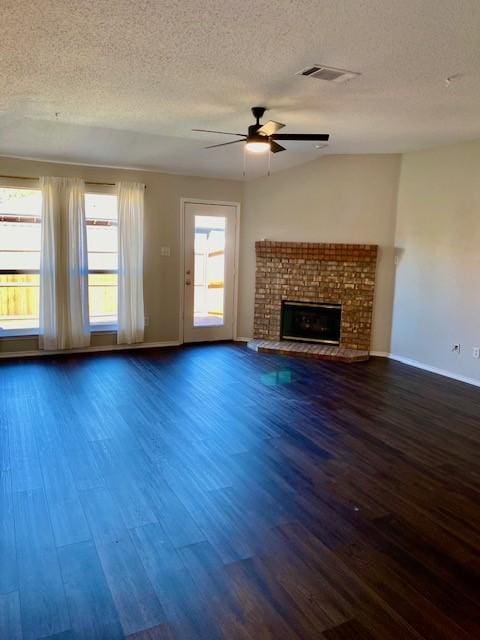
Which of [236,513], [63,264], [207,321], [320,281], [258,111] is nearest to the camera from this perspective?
[236,513]

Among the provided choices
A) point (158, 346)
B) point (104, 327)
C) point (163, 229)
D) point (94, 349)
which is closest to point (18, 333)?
point (94, 349)

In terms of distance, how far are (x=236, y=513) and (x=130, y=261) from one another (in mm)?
4209

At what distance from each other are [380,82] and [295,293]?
11.6 ft

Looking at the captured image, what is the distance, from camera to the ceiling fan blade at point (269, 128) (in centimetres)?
361

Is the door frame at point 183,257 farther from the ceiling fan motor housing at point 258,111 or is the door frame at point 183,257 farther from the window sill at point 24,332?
the ceiling fan motor housing at point 258,111

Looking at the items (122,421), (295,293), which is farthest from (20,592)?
(295,293)

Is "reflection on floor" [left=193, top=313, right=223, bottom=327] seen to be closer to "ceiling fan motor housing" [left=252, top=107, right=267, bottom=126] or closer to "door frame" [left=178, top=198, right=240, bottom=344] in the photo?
"door frame" [left=178, top=198, right=240, bottom=344]

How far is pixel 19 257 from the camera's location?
18.1 ft

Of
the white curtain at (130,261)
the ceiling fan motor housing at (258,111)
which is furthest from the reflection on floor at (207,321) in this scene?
the ceiling fan motor housing at (258,111)

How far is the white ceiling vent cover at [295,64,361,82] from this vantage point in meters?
2.94

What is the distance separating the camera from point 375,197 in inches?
236

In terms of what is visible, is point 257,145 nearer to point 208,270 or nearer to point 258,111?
point 258,111

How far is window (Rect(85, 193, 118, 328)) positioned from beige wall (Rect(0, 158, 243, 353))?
0.27 m

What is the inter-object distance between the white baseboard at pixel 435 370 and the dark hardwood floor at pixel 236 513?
423 millimetres
